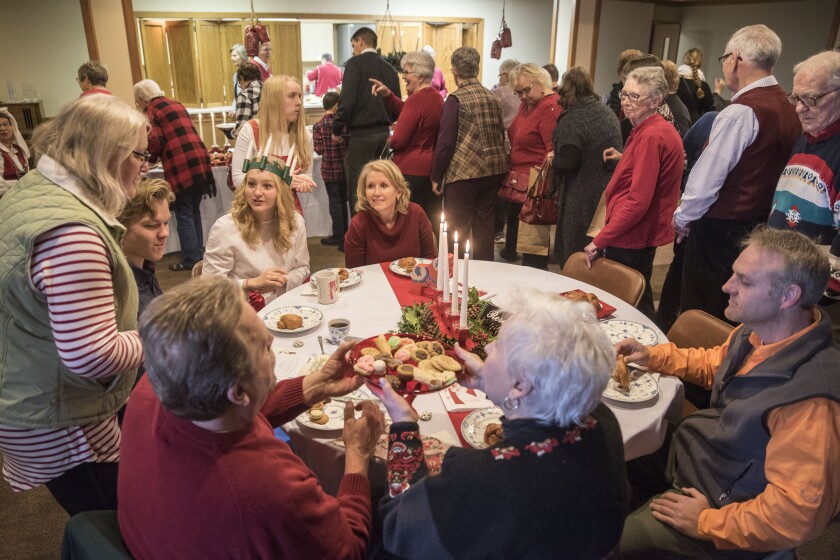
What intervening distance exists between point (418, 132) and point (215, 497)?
3722 millimetres

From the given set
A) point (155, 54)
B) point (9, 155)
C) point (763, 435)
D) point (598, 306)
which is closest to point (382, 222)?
point (598, 306)

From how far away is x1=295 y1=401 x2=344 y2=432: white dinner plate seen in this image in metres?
1.56

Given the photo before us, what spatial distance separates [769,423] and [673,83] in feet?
11.3

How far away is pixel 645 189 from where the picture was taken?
9.51 ft

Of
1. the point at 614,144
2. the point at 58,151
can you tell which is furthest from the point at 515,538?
the point at 614,144

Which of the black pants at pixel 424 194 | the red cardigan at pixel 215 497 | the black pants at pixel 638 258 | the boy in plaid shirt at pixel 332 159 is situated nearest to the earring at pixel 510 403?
the red cardigan at pixel 215 497

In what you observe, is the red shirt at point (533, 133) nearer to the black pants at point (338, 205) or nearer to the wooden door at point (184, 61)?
the black pants at point (338, 205)

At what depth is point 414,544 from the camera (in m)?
1.13

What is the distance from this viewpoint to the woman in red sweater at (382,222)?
2.90 meters

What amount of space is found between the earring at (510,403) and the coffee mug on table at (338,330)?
90cm

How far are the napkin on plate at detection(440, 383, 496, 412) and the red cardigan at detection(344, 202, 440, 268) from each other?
4.32ft

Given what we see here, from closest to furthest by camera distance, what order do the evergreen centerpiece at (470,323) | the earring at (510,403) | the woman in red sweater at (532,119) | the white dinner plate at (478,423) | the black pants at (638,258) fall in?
the earring at (510,403) < the white dinner plate at (478,423) < the evergreen centerpiece at (470,323) < the black pants at (638,258) < the woman in red sweater at (532,119)

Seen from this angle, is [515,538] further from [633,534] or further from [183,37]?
[183,37]

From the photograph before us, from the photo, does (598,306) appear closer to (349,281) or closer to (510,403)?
(349,281)
